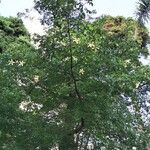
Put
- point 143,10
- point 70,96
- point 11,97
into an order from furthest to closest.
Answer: point 143,10 → point 70,96 → point 11,97

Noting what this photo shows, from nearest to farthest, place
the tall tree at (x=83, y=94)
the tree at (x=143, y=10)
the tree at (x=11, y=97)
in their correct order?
the tree at (x=11, y=97)
the tall tree at (x=83, y=94)
the tree at (x=143, y=10)

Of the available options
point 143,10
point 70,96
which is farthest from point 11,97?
point 143,10

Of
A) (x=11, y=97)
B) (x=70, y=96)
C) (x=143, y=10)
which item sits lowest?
(x=11, y=97)

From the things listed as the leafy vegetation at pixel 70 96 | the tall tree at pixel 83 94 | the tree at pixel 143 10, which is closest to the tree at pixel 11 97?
the leafy vegetation at pixel 70 96

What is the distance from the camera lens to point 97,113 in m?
17.7

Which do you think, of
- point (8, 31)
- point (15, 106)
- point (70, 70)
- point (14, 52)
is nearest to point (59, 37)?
point (70, 70)

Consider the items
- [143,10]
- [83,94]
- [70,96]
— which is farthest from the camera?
[143,10]

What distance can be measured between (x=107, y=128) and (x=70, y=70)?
246cm

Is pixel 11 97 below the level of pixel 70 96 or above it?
below

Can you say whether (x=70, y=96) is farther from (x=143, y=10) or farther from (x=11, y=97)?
(x=143, y=10)

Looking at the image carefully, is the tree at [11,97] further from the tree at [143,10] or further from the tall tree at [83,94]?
the tree at [143,10]

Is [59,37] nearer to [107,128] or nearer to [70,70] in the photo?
[70,70]

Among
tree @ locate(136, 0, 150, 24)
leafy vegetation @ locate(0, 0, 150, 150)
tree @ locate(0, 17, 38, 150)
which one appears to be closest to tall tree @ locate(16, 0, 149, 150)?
leafy vegetation @ locate(0, 0, 150, 150)

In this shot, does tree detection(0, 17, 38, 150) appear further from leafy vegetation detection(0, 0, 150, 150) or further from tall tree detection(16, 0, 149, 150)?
tall tree detection(16, 0, 149, 150)
